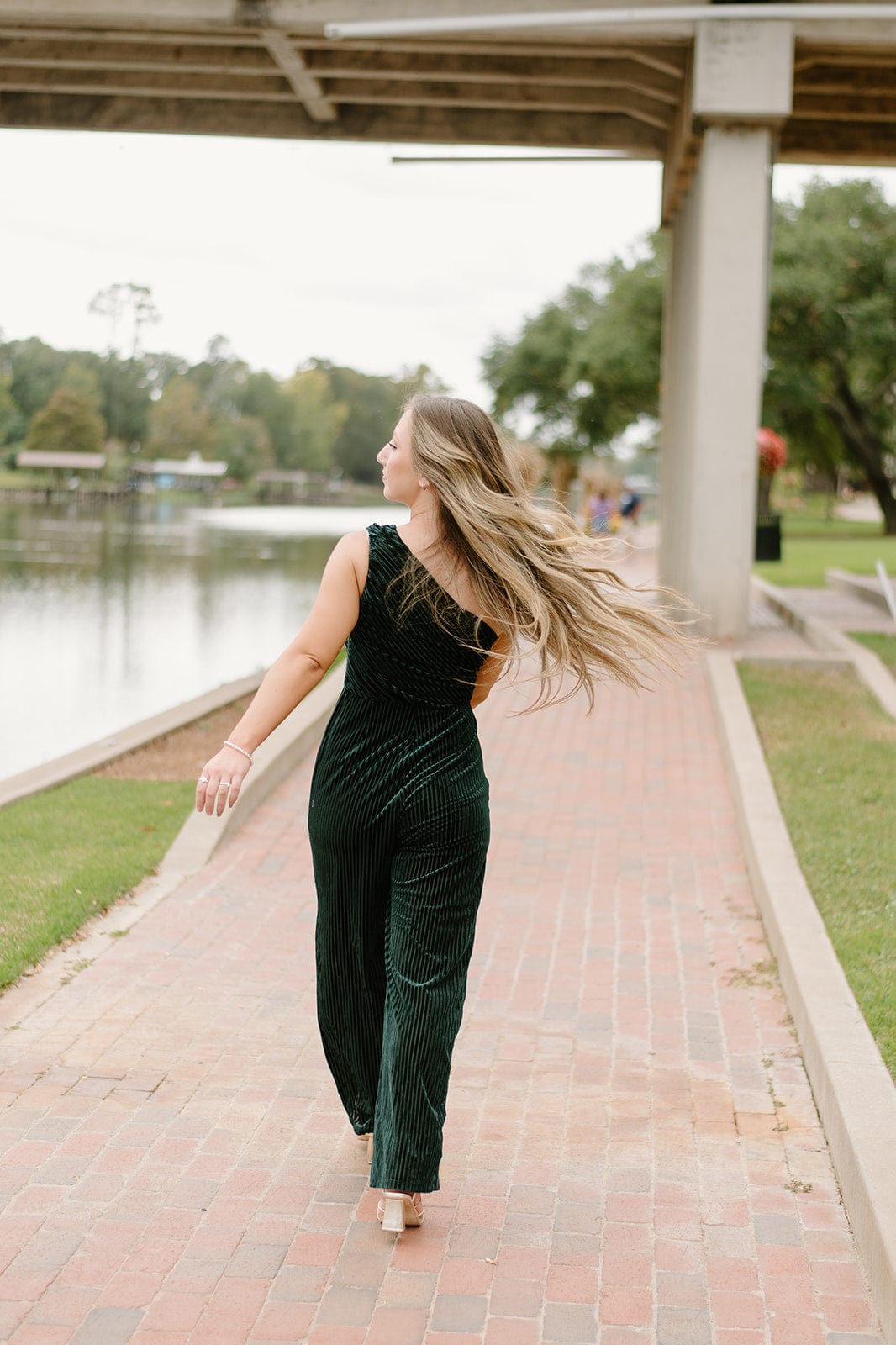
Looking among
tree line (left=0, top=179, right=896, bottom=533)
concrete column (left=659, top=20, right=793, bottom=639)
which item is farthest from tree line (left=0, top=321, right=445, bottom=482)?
concrete column (left=659, top=20, right=793, bottom=639)

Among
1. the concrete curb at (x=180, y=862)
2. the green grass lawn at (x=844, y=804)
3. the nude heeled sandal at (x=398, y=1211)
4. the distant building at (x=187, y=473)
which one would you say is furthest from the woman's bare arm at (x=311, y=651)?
the distant building at (x=187, y=473)

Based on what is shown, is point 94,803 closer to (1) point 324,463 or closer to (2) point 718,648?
(2) point 718,648

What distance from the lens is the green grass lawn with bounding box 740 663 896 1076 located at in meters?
5.45

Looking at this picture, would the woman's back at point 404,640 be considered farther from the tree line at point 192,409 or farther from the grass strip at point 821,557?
the tree line at point 192,409

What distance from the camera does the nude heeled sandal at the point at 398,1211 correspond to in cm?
356

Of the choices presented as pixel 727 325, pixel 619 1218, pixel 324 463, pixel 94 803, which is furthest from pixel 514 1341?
pixel 324 463

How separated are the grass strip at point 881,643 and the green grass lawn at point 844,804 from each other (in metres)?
1.02

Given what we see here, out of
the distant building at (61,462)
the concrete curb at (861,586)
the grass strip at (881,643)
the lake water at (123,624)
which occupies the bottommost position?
the lake water at (123,624)

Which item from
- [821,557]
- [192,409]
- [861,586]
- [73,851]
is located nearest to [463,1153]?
[73,851]

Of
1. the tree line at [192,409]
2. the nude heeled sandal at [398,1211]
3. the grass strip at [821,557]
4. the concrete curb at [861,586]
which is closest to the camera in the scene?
the nude heeled sandal at [398,1211]

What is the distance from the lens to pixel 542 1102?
177 inches

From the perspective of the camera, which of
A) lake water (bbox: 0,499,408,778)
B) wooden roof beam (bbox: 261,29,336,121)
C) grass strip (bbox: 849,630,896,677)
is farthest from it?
wooden roof beam (bbox: 261,29,336,121)

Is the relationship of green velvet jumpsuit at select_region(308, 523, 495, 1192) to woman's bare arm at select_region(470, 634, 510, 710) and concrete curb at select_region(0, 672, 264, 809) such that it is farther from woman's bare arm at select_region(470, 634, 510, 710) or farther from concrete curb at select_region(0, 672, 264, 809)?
concrete curb at select_region(0, 672, 264, 809)

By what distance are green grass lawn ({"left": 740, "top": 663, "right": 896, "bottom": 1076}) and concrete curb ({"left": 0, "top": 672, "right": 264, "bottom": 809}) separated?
425cm
